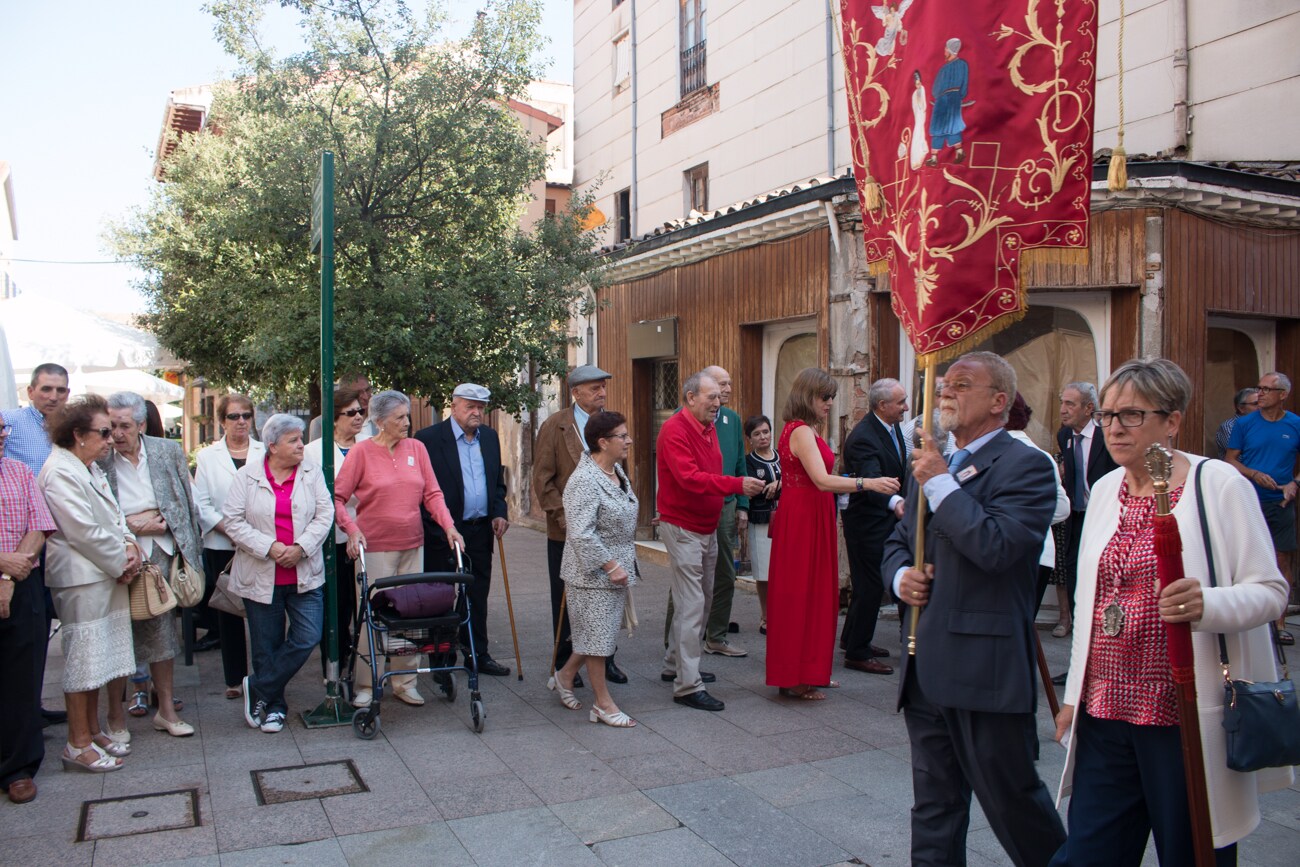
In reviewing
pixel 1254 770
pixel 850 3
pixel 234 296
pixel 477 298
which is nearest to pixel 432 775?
pixel 1254 770

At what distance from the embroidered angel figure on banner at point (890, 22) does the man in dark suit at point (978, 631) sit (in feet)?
5.01

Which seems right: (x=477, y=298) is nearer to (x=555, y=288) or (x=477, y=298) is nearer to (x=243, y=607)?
(x=555, y=288)

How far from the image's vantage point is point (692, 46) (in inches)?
621

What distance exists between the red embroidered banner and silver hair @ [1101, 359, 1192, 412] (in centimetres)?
96

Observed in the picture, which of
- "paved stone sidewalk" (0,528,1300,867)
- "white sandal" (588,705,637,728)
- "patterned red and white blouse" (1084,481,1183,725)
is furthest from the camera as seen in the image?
"white sandal" (588,705,637,728)

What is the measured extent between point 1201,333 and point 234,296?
8727mm

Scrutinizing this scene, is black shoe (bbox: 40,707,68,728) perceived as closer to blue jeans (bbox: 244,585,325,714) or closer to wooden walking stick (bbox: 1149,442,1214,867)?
blue jeans (bbox: 244,585,325,714)

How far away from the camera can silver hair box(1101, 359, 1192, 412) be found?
2.94 m

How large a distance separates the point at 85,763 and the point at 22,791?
1.35 ft

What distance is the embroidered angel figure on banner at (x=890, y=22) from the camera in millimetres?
4098

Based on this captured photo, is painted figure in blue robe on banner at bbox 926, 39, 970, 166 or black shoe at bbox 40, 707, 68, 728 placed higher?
painted figure in blue robe on banner at bbox 926, 39, 970, 166

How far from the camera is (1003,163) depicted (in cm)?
401

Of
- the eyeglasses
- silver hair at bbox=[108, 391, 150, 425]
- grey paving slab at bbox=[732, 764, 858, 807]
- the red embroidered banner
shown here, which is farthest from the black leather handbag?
silver hair at bbox=[108, 391, 150, 425]

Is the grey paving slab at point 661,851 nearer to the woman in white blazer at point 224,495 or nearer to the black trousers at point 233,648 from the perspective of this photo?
the woman in white blazer at point 224,495
